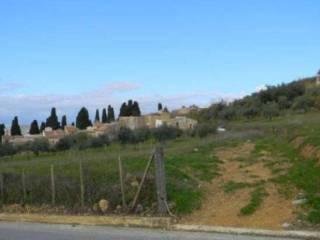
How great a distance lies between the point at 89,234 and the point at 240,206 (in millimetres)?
3947

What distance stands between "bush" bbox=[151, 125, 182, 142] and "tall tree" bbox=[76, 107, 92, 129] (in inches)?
1047

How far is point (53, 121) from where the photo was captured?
73000mm

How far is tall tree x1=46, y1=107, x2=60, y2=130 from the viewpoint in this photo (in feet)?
236

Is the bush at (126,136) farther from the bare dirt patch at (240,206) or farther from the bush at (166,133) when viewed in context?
the bare dirt patch at (240,206)

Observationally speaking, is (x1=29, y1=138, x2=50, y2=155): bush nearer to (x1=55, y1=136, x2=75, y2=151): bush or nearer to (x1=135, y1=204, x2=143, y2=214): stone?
(x1=55, y1=136, x2=75, y2=151): bush

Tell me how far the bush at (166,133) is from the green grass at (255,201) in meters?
22.6

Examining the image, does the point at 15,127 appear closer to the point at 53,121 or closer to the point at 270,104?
the point at 53,121

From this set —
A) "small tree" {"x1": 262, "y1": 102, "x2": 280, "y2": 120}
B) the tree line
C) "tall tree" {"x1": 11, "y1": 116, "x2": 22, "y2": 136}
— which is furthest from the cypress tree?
"small tree" {"x1": 262, "y1": 102, "x2": 280, "y2": 120}

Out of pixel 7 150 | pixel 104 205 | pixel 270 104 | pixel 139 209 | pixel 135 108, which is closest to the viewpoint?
pixel 139 209

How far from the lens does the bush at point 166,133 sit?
131 ft

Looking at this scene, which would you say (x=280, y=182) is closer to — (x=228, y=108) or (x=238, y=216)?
(x=238, y=216)

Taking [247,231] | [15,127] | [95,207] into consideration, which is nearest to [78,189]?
[95,207]

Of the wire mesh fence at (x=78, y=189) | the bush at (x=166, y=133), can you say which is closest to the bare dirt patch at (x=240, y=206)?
the wire mesh fence at (x=78, y=189)

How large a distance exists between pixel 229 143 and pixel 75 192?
14606mm
